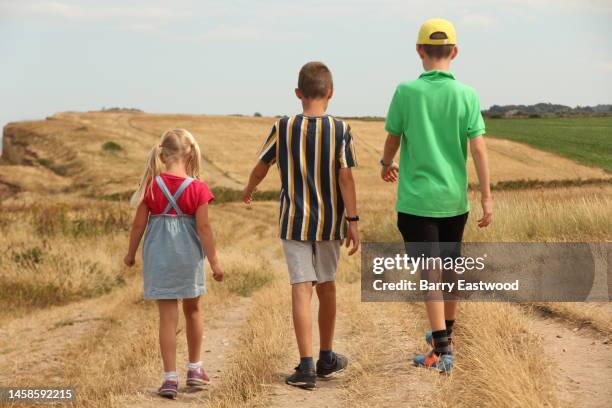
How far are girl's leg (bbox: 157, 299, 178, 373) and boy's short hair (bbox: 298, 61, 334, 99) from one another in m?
1.73

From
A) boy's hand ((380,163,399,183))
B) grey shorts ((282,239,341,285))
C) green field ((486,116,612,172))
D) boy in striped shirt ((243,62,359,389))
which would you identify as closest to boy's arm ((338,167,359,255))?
boy in striped shirt ((243,62,359,389))

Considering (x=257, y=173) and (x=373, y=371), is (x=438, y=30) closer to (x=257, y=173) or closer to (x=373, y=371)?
(x=257, y=173)

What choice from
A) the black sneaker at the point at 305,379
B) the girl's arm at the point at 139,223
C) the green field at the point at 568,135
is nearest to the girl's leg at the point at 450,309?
the black sneaker at the point at 305,379

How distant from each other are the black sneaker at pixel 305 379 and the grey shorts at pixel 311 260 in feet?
1.97

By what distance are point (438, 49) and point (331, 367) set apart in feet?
7.55

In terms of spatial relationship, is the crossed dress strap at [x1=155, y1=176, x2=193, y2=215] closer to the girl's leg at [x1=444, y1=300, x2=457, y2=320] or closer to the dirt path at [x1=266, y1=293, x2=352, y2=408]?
the dirt path at [x1=266, y1=293, x2=352, y2=408]

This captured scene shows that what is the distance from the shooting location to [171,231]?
5.66m

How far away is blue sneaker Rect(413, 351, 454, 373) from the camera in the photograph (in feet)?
17.6

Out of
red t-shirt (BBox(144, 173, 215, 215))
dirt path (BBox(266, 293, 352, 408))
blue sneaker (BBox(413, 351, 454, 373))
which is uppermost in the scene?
red t-shirt (BBox(144, 173, 215, 215))

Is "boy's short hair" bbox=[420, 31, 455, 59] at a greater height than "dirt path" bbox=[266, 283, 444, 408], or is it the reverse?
"boy's short hair" bbox=[420, 31, 455, 59]

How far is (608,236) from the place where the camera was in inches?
380

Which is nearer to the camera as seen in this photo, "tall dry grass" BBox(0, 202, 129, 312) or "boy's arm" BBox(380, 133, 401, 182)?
"boy's arm" BBox(380, 133, 401, 182)

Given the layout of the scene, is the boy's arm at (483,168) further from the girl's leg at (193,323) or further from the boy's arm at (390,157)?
the girl's leg at (193,323)

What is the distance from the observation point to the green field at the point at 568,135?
2250 centimetres
